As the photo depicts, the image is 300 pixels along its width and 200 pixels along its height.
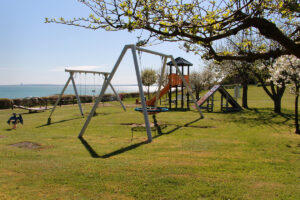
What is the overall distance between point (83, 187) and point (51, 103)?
85.7 ft

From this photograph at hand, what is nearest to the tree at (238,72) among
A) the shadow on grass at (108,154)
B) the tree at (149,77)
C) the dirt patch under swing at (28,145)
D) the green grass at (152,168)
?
the green grass at (152,168)

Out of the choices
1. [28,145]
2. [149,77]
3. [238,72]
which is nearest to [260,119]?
[238,72]

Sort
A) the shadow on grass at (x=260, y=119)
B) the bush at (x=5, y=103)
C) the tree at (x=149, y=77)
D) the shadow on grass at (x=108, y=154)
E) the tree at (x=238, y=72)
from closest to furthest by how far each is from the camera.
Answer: the shadow on grass at (x=108, y=154) < the shadow on grass at (x=260, y=119) < the tree at (x=238, y=72) < the bush at (x=5, y=103) < the tree at (x=149, y=77)

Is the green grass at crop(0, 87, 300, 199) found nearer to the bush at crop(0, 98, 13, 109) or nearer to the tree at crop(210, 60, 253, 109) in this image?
the tree at crop(210, 60, 253, 109)

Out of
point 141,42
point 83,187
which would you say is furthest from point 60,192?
point 141,42

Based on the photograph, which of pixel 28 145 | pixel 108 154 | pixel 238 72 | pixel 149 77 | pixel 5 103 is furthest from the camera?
pixel 149 77

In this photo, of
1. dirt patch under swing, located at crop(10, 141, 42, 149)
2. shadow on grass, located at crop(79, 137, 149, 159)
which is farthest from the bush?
shadow on grass, located at crop(79, 137, 149, 159)

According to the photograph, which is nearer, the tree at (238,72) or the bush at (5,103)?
the tree at (238,72)

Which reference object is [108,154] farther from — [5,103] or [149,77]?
[149,77]

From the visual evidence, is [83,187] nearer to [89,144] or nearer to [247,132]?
[89,144]

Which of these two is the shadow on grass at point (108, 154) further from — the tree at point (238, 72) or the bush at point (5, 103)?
the bush at point (5, 103)

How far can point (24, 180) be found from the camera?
4.71 m

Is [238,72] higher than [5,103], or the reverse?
[238,72]

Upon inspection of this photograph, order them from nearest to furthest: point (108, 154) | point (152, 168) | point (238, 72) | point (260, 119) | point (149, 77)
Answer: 1. point (152, 168)
2. point (108, 154)
3. point (260, 119)
4. point (238, 72)
5. point (149, 77)
